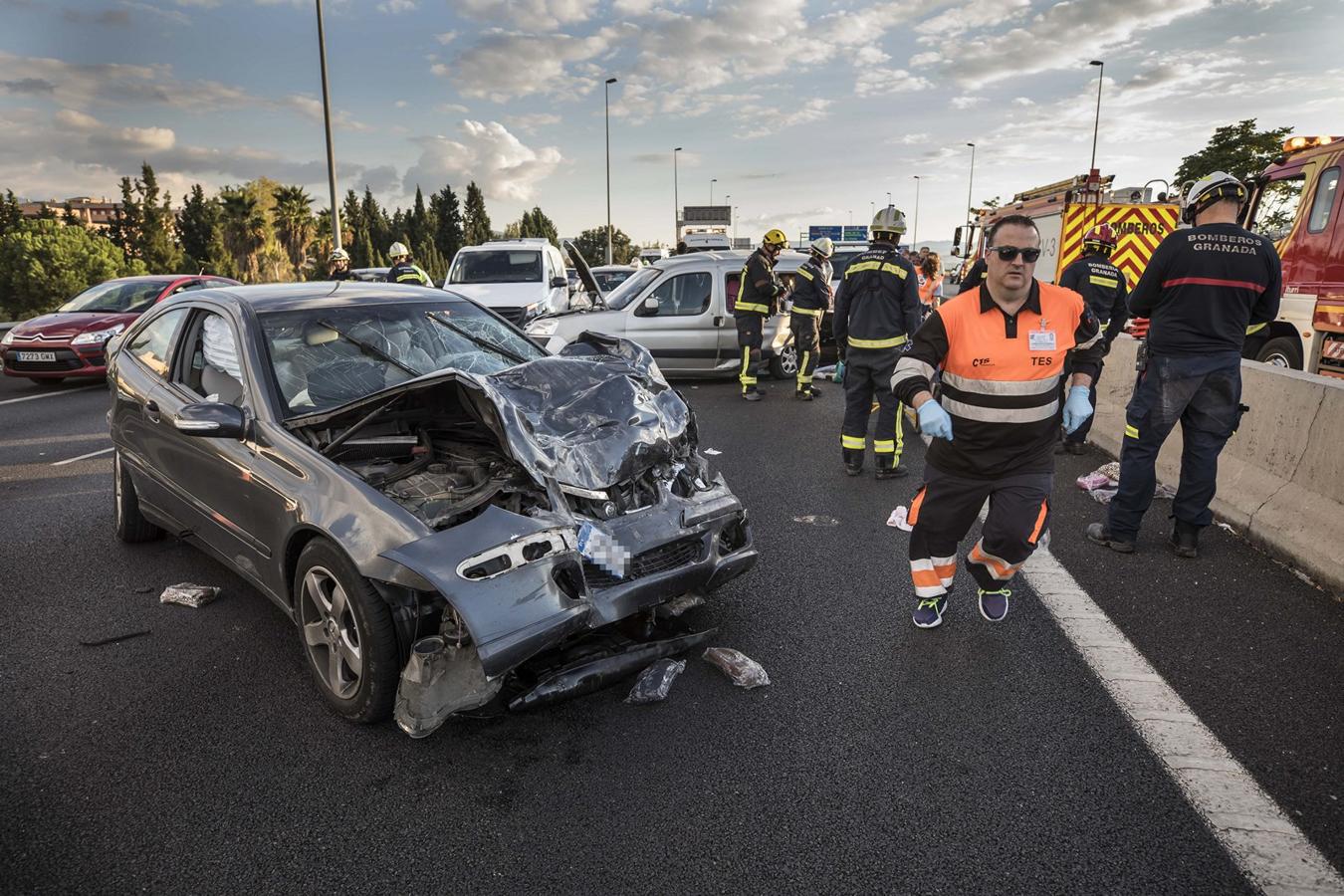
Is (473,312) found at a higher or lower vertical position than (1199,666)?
higher

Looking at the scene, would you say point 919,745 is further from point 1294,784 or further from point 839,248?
point 839,248

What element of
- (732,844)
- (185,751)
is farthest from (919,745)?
(185,751)

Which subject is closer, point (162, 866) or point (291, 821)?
point (162, 866)

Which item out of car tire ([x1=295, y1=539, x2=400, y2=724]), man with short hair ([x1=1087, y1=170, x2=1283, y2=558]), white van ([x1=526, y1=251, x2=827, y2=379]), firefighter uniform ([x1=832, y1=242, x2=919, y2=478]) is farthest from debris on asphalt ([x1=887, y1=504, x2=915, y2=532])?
white van ([x1=526, y1=251, x2=827, y2=379])

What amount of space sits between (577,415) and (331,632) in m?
1.32

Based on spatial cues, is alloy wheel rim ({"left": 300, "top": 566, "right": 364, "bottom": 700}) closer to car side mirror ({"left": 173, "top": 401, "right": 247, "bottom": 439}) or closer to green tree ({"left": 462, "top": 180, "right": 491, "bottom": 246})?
car side mirror ({"left": 173, "top": 401, "right": 247, "bottom": 439})

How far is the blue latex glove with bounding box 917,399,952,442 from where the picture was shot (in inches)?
132

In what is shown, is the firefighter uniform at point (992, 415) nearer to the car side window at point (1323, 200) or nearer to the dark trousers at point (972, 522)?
the dark trousers at point (972, 522)

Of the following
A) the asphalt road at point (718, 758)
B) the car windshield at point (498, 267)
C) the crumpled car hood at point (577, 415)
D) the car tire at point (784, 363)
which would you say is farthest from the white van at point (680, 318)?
the asphalt road at point (718, 758)

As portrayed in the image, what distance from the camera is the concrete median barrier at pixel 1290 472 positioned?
4.32m

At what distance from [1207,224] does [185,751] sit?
5411 mm

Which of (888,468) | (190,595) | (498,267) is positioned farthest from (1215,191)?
(498,267)

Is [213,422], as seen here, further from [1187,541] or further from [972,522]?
[1187,541]

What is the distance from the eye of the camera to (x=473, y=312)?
4.81 metres
